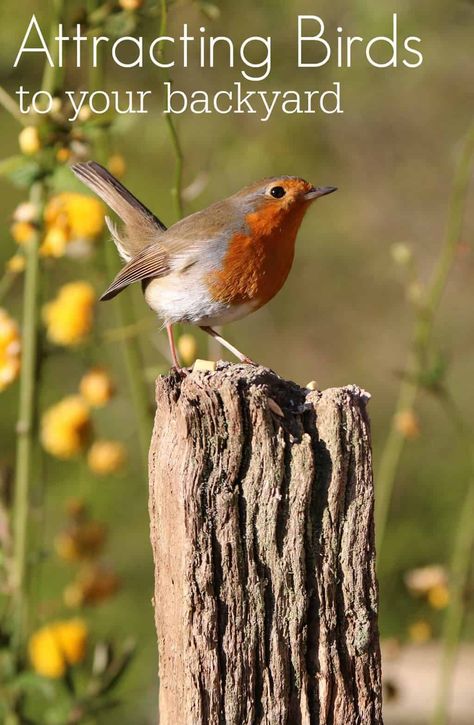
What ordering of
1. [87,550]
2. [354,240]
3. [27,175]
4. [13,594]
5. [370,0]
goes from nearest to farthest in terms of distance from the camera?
[27,175] → [13,594] → [87,550] → [370,0] → [354,240]

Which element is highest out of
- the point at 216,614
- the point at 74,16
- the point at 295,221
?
the point at 74,16

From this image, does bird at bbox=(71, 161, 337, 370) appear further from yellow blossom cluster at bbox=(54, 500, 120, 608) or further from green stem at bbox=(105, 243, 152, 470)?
yellow blossom cluster at bbox=(54, 500, 120, 608)

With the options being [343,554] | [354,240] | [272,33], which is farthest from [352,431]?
[354,240]

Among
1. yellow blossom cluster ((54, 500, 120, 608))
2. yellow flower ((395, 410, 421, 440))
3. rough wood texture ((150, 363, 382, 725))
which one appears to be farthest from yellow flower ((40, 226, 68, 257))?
rough wood texture ((150, 363, 382, 725))

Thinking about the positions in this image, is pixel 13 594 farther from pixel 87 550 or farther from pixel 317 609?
pixel 317 609

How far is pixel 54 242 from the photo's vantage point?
11.2 ft

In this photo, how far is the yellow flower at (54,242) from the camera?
3.39 meters

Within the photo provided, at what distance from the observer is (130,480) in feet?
24.6

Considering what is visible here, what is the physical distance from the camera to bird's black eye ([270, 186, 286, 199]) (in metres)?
3.34

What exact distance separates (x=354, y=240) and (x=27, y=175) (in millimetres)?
5526

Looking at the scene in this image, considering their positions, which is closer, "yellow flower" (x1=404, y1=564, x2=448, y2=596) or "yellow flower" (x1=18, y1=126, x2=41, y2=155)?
"yellow flower" (x1=18, y1=126, x2=41, y2=155)

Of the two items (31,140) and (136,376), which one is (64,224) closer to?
(31,140)

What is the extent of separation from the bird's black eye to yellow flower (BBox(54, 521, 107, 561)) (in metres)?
1.27

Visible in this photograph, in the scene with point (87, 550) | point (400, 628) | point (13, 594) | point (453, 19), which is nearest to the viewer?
point (13, 594)
